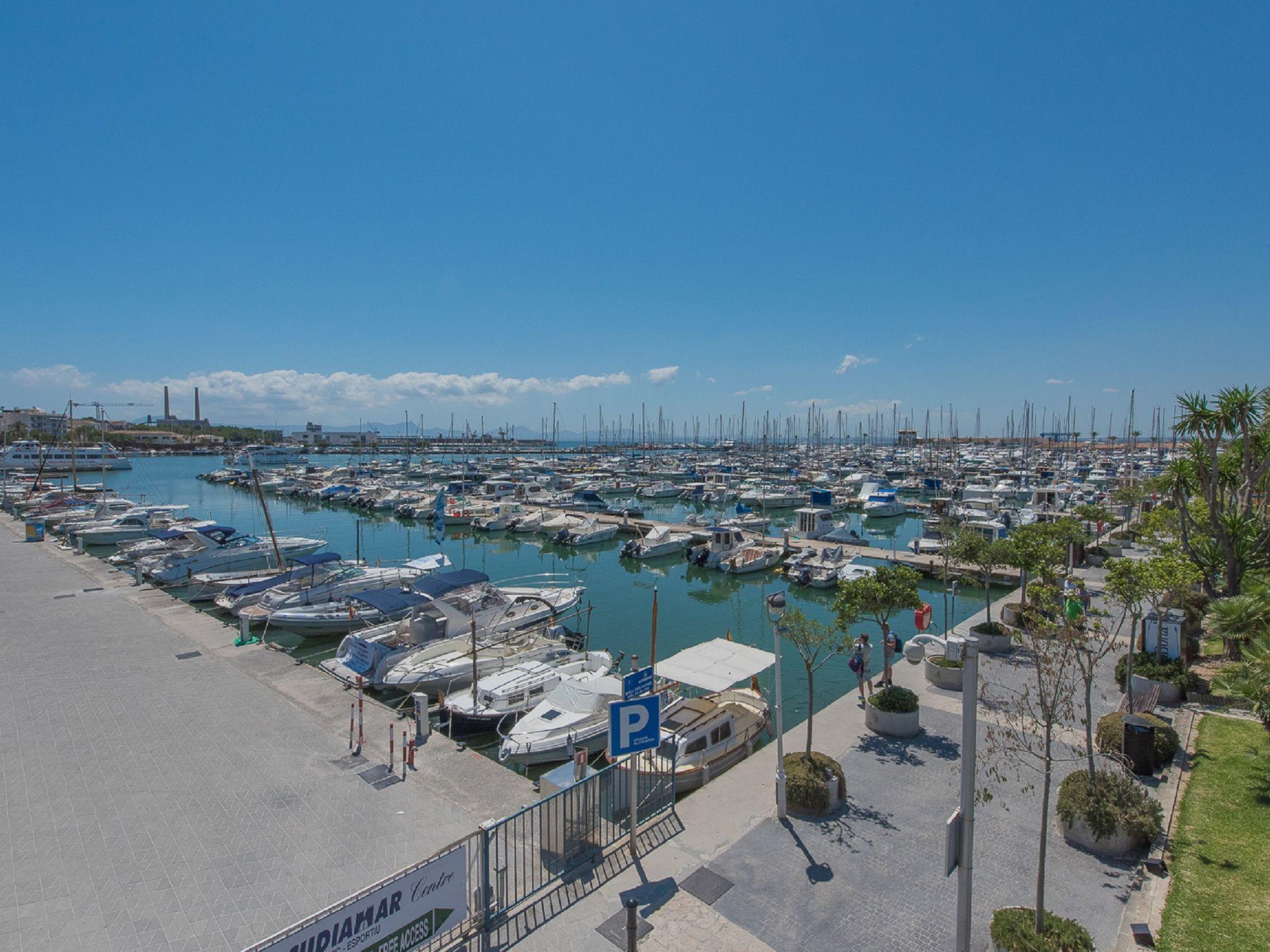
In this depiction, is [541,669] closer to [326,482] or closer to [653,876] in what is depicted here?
[653,876]

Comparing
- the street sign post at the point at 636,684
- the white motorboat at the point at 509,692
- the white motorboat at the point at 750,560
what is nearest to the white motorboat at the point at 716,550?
the white motorboat at the point at 750,560

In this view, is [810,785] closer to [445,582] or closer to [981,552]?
[981,552]

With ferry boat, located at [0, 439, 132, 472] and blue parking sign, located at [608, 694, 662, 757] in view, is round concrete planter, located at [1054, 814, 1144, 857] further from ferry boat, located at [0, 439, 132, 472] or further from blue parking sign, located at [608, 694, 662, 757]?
ferry boat, located at [0, 439, 132, 472]

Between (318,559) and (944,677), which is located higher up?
(318,559)

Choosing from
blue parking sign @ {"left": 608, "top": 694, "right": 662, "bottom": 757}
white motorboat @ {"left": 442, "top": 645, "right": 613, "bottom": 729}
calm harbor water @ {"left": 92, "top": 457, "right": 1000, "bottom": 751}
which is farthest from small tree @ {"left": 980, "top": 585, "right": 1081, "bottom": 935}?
white motorboat @ {"left": 442, "top": 645, "right": 613, "bottom": 729}

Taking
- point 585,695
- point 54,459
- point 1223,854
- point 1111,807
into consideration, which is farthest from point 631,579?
point 54,459

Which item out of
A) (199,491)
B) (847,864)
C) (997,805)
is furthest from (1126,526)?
(199,491)

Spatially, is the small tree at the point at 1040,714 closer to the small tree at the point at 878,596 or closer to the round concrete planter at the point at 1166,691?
the round concrete planter at the point at 1166,691
